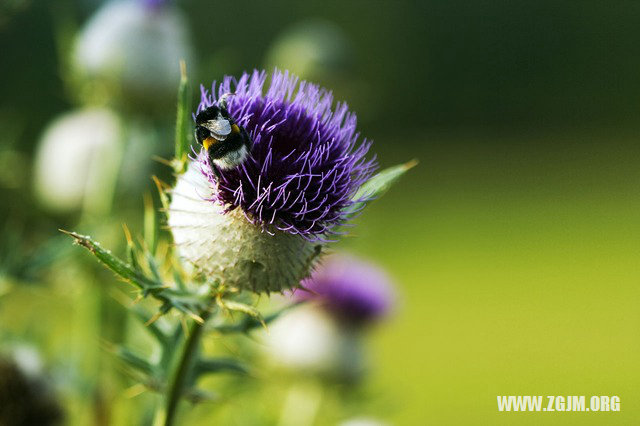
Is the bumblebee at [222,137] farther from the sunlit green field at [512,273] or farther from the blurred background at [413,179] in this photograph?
the sunlit green field at [512,273]

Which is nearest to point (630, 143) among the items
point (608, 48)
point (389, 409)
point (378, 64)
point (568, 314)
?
point (608, 48)

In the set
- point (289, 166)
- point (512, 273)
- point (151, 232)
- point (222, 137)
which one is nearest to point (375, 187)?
point (289, 166)

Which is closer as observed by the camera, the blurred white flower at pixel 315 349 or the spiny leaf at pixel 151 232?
the spiny leaf at pixel 151 232

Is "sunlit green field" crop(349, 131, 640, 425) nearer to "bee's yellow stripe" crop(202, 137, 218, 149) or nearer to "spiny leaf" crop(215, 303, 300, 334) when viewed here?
"spiny leaf" crop(215, 303, 300, 334)

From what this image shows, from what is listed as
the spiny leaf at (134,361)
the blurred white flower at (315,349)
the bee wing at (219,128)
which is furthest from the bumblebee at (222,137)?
the blurred white flower at (315,349)

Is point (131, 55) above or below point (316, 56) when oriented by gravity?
below

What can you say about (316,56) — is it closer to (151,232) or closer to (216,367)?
(151,232)
